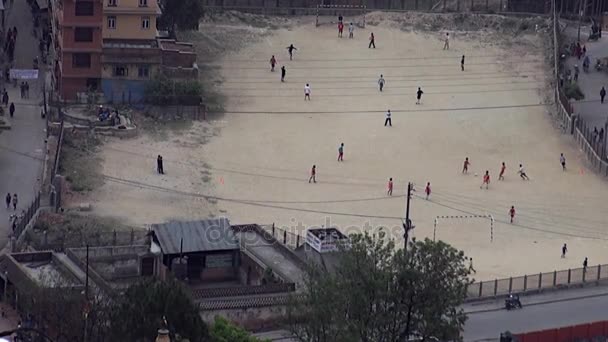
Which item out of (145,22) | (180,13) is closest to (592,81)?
(180,13)

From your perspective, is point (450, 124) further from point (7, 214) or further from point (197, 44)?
point (7, 214)

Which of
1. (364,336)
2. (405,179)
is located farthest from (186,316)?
(405,179)

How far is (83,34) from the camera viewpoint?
296ft

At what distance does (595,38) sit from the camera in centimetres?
10262

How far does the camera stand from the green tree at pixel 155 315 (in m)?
51.3

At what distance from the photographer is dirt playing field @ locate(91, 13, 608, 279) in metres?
75.9

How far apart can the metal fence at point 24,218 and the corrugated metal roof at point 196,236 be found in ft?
17.4

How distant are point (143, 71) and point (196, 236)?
26148 mm

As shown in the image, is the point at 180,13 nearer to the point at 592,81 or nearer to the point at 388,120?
the point at 388,120

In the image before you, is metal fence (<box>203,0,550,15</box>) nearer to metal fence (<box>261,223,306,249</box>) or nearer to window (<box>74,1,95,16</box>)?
window (<box>74,1,95,16</box>)

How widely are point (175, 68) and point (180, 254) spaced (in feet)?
94.1

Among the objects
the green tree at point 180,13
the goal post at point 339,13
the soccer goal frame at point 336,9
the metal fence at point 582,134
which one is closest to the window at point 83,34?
the green tree at point 180,13

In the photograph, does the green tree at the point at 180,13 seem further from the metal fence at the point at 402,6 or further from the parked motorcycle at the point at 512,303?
the parked motorcycle at the point at 512,303

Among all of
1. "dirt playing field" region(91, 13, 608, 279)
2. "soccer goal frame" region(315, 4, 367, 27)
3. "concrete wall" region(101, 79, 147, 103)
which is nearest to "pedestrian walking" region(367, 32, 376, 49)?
"dirt playing field" region(91, 13, 608, 279)
